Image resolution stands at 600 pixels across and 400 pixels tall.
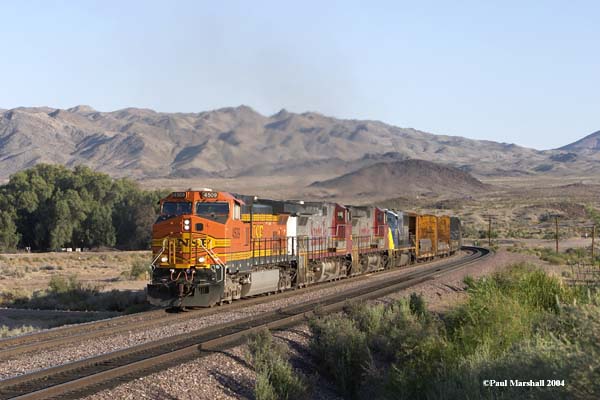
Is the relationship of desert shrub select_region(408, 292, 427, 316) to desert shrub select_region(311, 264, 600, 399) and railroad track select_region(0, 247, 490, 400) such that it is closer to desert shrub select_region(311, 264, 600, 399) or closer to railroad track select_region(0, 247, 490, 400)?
desert shrub select_region(311, 264, 600, 399)

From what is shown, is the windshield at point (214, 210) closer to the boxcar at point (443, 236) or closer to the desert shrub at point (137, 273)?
the desert shrub at point (137, 273)

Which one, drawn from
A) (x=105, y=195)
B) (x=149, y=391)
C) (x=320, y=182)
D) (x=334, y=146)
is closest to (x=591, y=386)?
(x=149, y=391)

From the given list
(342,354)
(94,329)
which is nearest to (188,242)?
(94,329)

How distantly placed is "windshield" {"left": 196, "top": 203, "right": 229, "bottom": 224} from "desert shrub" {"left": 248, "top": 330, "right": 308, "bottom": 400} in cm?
865

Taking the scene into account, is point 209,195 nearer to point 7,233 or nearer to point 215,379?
point 215,379

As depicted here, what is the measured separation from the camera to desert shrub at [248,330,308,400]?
11.1 meters

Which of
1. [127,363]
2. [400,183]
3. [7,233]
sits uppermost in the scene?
[400,183]

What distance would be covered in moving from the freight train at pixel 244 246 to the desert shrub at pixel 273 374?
8.07 m

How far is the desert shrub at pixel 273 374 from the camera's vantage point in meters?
11.1

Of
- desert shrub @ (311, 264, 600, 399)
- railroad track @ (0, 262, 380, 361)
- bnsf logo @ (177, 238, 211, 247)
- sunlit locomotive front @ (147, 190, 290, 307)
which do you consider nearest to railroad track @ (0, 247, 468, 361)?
railroad track @ (0, 262, 380, 361)

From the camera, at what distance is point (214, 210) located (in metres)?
22.1

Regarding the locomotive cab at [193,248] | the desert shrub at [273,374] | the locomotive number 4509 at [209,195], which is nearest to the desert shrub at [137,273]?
the locomotive cab at [193,248]

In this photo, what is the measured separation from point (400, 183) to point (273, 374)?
5552 inches

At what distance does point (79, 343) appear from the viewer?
16.0 meters
